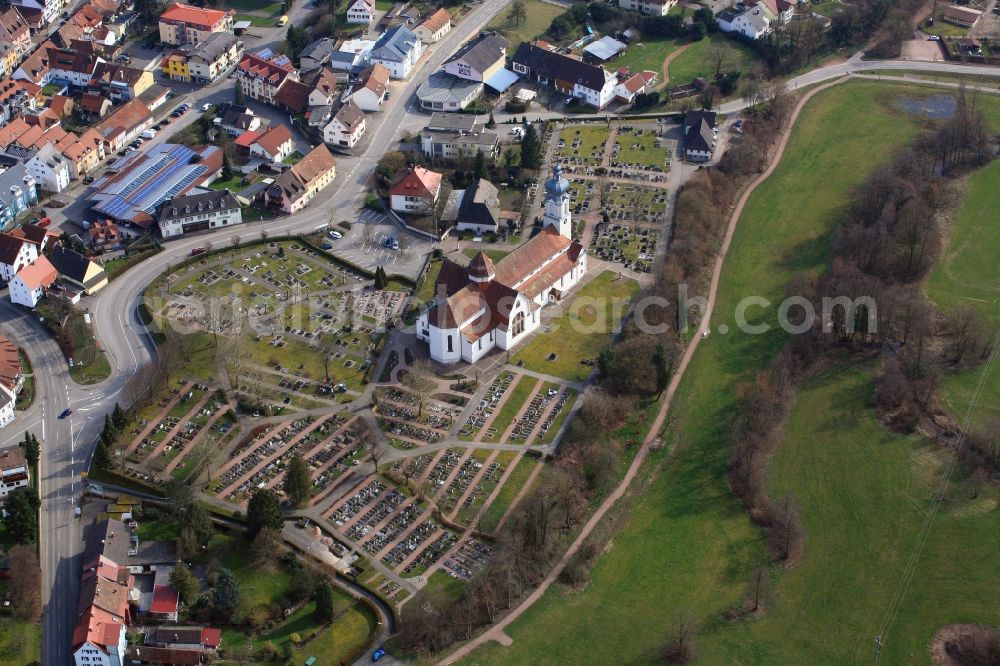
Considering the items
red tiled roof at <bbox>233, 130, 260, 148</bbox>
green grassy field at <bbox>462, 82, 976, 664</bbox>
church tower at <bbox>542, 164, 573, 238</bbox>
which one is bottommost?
red tiled roof at <bbox>233, 130, 260, 148</bbox>

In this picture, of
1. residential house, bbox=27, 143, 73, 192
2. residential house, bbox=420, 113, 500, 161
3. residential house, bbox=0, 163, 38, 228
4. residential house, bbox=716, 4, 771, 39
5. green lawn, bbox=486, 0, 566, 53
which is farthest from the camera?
green lawn, bbox=486, 0, 566, 53

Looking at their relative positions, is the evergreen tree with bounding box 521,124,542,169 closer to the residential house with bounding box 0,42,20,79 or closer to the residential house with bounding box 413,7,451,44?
the residential house with bounding box 413,7,451,44

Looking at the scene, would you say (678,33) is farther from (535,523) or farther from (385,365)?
(535,523)

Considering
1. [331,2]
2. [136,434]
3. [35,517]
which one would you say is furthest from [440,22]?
[35,517]

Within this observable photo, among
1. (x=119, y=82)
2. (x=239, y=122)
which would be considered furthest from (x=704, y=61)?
(x=119, y=82)

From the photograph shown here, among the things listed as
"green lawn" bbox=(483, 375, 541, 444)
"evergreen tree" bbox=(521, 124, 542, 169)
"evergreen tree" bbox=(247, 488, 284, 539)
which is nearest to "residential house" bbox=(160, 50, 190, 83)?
"evergreen tree" bbox=(521, 124, 542, 169)

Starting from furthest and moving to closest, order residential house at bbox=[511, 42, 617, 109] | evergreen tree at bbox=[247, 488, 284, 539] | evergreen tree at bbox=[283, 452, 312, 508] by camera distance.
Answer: residential house at bbox=[511, 42, 617, 109]
evergreen tree at bbox=[283, 452, 312, 508]
evergreen tree at bbox=[247, 488, 284, 539]

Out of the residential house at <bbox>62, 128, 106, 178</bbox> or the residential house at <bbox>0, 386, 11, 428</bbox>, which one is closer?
the residential house at <bbox>0, 386, 11, 428</bbox>
